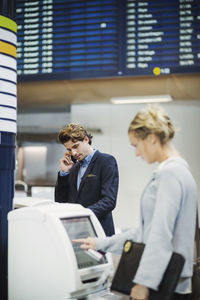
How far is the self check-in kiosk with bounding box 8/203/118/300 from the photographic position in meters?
1.89

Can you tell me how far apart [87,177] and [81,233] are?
0.61 metres

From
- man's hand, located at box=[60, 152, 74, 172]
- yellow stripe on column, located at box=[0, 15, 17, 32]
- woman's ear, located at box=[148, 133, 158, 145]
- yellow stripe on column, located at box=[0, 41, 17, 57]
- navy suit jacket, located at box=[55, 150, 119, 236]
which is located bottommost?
navy suit jacket, located at box=[55, 150, 119, 236]

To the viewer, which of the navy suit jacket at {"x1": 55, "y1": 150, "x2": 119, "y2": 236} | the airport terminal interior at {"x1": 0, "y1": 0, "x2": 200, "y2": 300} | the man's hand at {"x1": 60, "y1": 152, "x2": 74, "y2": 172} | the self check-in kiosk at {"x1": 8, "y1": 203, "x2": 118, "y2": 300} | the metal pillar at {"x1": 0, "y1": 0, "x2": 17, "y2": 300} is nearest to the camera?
the self check-in kiosk at {"x1": 8, "y1": 203, "x2": 118, "y2": 300}

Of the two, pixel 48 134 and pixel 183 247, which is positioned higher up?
pixel 48 134

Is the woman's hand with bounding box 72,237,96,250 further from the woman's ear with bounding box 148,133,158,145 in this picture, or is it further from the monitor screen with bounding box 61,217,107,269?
the woman's ear with bounding box 148,133,158,145

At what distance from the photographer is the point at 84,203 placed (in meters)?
2.62

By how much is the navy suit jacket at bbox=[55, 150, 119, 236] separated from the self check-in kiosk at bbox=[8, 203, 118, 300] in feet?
1.26

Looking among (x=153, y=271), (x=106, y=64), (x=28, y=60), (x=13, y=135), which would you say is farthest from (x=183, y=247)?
(x=28, y=60)

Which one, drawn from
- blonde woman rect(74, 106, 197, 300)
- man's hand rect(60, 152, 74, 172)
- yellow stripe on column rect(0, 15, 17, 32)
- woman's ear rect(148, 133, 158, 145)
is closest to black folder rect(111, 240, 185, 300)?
blonde woman rect(74, 106, 197, 300)

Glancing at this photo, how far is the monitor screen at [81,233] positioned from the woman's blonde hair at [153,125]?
0.51 m

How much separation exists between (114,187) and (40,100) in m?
1.68

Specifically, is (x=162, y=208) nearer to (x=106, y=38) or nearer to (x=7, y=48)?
(x=7, y=48)

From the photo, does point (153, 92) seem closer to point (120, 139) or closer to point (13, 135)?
point (120, 139)

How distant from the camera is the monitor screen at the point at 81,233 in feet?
6.47
